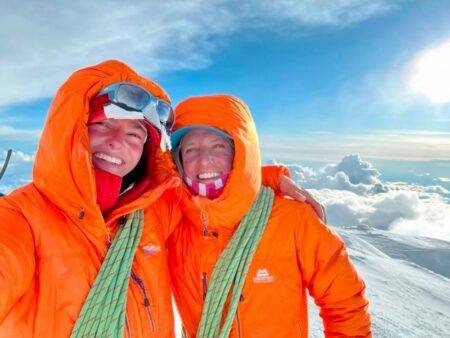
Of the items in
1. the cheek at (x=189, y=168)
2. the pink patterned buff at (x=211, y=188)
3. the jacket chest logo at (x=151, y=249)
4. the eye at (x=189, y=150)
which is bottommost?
the jacket chest logo at (x=151, y=249)

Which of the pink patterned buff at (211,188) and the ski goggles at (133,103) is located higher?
the ski goggles at (133,103)

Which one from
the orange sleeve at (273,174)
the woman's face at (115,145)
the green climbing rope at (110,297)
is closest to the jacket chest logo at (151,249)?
the green climbing rope at (110,297)

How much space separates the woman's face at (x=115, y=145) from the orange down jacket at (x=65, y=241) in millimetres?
232

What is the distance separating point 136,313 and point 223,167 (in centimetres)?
111

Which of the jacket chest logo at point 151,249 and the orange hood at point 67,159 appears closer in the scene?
the orange hood at point 67,159

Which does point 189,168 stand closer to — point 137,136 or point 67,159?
point 137,136

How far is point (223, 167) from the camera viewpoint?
2.64m

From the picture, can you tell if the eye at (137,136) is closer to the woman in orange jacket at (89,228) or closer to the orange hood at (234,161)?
the woman in orange jacket at (89,228)

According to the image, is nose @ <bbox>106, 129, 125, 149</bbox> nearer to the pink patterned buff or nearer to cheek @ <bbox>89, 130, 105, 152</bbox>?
cheek @ <bbox>89, 130, 105, 152</bbox>

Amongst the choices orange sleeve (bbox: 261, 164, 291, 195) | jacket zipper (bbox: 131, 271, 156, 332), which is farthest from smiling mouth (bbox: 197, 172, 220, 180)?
jacket zipper (bbox: 131, 271, 156, 332)

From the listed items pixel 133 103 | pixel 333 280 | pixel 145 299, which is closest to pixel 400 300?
pixel 333 280

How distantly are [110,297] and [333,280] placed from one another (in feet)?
4.44

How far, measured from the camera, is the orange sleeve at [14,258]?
1.55 m

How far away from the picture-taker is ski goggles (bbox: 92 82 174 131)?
2234 millimetres
